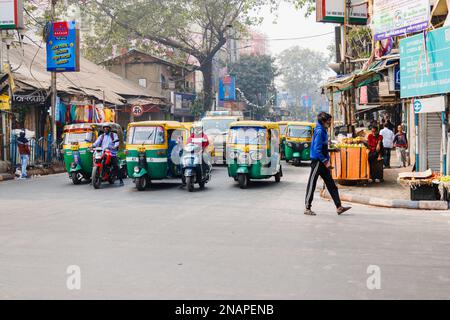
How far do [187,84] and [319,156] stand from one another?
134 feet

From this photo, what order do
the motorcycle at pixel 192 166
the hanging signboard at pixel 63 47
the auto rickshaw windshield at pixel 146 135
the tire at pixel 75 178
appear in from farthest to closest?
the hanging signboard at pixel 63 47
the tire at pixel 75 178
the auto rickshaw windshield at pixel 146 135
the motorcycle at pixel 192 166

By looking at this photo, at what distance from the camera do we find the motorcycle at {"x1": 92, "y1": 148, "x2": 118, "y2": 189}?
51.1ft

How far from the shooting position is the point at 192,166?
48.3 feet

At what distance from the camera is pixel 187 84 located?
50.4 metres

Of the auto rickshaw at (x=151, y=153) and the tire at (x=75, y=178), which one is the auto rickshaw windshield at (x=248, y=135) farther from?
the tire at (x=75, y=178)

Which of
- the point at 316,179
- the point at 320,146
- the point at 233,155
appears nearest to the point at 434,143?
the point at 233,155

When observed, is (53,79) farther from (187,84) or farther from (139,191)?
(187,84)

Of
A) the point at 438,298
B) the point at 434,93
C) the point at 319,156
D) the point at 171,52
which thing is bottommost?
the point at 438,298

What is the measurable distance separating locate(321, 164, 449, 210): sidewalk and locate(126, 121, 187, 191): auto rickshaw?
4219 millimetres

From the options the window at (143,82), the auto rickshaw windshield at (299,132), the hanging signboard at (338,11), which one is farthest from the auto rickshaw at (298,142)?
the window at (143,82)

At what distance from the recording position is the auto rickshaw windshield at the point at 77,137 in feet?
57.7

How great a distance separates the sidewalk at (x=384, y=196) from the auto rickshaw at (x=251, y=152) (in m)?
2.17
